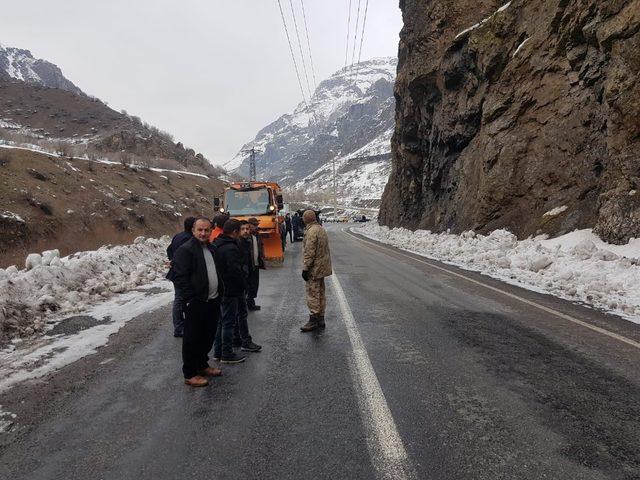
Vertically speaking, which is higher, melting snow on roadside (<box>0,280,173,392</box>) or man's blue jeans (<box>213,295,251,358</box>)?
man's blue jeans (<box>213,295,251,358</box>)

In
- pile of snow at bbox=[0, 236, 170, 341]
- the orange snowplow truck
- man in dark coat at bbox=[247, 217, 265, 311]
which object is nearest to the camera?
pile of snow at bbox=[0, 236, 170, 341]

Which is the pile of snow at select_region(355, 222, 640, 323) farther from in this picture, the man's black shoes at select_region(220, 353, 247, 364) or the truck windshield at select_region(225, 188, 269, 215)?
the truck windshield at select_region(225, 188, 269, 215)

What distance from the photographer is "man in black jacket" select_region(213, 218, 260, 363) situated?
5.84 meters

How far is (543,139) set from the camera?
1877 cm

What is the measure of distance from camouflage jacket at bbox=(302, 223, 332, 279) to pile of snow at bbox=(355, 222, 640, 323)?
4.95 metres

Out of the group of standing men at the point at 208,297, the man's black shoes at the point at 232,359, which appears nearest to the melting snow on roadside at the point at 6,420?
the group of standing men at the point at 208,297

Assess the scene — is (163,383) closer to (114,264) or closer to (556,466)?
(556,466)

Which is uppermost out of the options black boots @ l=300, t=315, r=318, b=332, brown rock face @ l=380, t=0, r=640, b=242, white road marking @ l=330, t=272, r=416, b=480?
brown rock face @ l=380, t=0, r=640, b=242

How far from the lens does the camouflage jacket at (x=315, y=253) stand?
23.9 ft

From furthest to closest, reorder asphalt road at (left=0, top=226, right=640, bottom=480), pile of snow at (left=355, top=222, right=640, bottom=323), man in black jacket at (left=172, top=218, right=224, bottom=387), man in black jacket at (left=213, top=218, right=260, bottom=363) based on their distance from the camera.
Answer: pile of snow at (left=355, top=222, right=640, bottom=323) → man in black jacket at (left=213, top=218, right=260, bottom=363) → man in black jacket at (left=172, top=218, right=224, bottom=387) → asphalt road at (left=0, top=226, right=640, bottom=480)

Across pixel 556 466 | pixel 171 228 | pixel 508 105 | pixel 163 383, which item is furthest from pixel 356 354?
pixel 171 228

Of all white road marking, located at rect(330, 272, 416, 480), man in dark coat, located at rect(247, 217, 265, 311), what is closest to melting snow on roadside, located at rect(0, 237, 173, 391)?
man in dark coat, located at rect(247, 217, 265, 311)

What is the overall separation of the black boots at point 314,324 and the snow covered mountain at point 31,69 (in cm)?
15761

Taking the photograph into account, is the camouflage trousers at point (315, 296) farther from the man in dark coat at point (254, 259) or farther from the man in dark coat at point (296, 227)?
the man in dark coat at point (296, 227)
